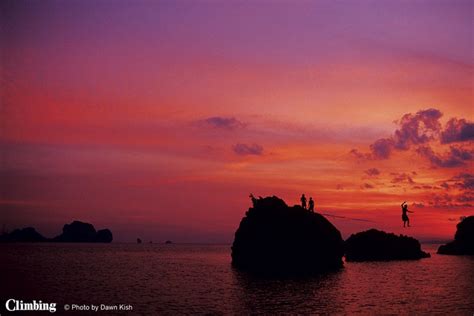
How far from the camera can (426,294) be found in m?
54.5

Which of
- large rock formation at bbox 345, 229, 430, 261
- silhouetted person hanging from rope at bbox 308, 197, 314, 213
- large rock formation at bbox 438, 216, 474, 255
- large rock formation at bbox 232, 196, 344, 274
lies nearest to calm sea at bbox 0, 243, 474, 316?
large rock formation at bbox 232, 196, 344, 274

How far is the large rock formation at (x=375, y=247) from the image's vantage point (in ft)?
419

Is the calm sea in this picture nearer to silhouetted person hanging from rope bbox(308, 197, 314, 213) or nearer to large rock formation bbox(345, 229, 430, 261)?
silhouetted person hanging from rope bbox(308, 197, 314, 213)

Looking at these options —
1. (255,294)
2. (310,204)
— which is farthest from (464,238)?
(255,294)

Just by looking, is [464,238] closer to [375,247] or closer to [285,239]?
[375,247]

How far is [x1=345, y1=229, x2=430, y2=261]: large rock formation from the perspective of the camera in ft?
419

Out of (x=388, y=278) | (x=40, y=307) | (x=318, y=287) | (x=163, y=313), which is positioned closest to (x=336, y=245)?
(x=388, y=278)

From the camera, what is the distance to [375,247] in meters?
131

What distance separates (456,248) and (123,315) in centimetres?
15988

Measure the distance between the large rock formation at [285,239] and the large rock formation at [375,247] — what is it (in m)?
48.0

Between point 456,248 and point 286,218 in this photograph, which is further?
point 456,248

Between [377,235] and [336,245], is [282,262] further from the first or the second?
[377,235]

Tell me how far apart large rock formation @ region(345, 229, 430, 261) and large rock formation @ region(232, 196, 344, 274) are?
4800 cm

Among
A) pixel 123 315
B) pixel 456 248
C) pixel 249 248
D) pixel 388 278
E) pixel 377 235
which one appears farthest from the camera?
pixel 456 248
